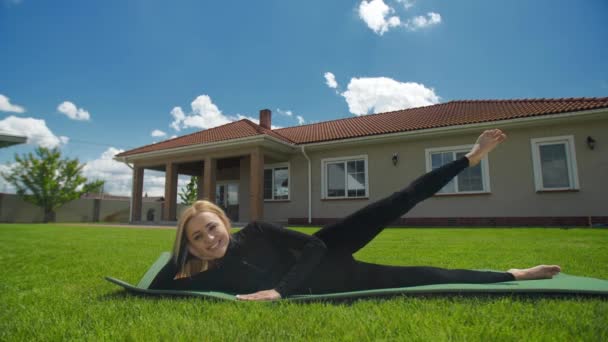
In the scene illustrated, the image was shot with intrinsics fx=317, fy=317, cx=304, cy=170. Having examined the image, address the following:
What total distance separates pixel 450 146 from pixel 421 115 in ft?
8.33

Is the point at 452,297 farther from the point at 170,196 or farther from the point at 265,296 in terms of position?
the point at 170,196

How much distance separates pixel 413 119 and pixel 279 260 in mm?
11061

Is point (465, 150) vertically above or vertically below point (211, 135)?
below

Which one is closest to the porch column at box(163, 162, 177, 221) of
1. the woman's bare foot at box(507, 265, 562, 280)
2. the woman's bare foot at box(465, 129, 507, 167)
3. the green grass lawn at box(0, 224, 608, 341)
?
the green grass lawn at box(0, 224, 608, 341)

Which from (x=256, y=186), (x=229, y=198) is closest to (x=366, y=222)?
(x=256, y=186)

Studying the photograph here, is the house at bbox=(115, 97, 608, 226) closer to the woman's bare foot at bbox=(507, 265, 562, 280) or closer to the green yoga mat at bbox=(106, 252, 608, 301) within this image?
the woman's bare foot at bbox=(507, 265, 562, 280)

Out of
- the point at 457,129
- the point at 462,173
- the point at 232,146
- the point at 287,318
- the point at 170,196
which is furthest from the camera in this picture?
the point at 170,196

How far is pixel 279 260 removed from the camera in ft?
6.95

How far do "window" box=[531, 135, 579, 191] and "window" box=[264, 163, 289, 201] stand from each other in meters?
8.41

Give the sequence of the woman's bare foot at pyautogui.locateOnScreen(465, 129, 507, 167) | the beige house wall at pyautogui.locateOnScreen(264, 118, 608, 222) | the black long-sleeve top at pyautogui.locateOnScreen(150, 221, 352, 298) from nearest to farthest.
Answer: the black long-sleeve top at pyautogui.locateOnScreen(150, 221, 352, 298), the woman's bare foot at pyautogui.locateOnScreen(465, 129, 507, 167), the beige house wall at pyautogui.locateOnScreen(264, 118, 608, 222)

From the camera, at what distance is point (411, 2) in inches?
329

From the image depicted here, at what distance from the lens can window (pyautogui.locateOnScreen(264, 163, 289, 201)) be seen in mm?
13188

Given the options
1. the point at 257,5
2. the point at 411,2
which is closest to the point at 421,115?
the point at 411,2

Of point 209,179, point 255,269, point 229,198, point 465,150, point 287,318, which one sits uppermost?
point 465,150
